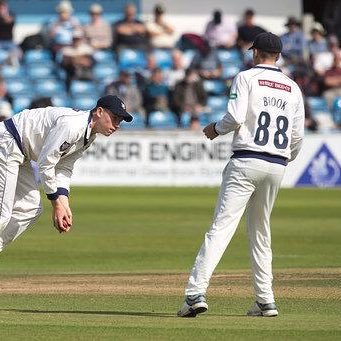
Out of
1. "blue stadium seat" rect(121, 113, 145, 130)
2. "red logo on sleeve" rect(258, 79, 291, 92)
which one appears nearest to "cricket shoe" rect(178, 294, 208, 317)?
"red logo on sleeve" rect(258, 79, 291, 92)

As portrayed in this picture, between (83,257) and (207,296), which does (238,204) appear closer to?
(207,296)

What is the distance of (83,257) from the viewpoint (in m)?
14.8

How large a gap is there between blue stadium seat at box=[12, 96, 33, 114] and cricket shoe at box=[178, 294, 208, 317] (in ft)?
59.8

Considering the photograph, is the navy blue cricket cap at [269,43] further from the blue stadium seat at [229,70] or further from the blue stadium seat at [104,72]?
the blue stadium seat at [229,70]

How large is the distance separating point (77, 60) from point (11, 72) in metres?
1.40

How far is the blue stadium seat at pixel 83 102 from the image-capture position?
1077 inches

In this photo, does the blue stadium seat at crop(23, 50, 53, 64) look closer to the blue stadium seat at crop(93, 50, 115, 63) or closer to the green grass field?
the blue stadium seat at crop(93, 50, 115, 63)

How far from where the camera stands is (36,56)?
28469mm

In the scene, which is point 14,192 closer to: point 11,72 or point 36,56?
point 11,72

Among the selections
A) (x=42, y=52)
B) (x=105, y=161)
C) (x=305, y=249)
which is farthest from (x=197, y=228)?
(x=42, y=52)

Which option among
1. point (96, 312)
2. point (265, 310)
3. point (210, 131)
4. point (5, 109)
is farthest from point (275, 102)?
point (5, 109)

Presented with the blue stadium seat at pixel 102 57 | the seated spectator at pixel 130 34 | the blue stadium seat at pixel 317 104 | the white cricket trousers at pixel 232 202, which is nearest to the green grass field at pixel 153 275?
the white cricket trousers at pixel 232 202

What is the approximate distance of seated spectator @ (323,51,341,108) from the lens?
28.9 meters

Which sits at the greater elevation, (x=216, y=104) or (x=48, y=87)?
→ (x=48, y=87)
